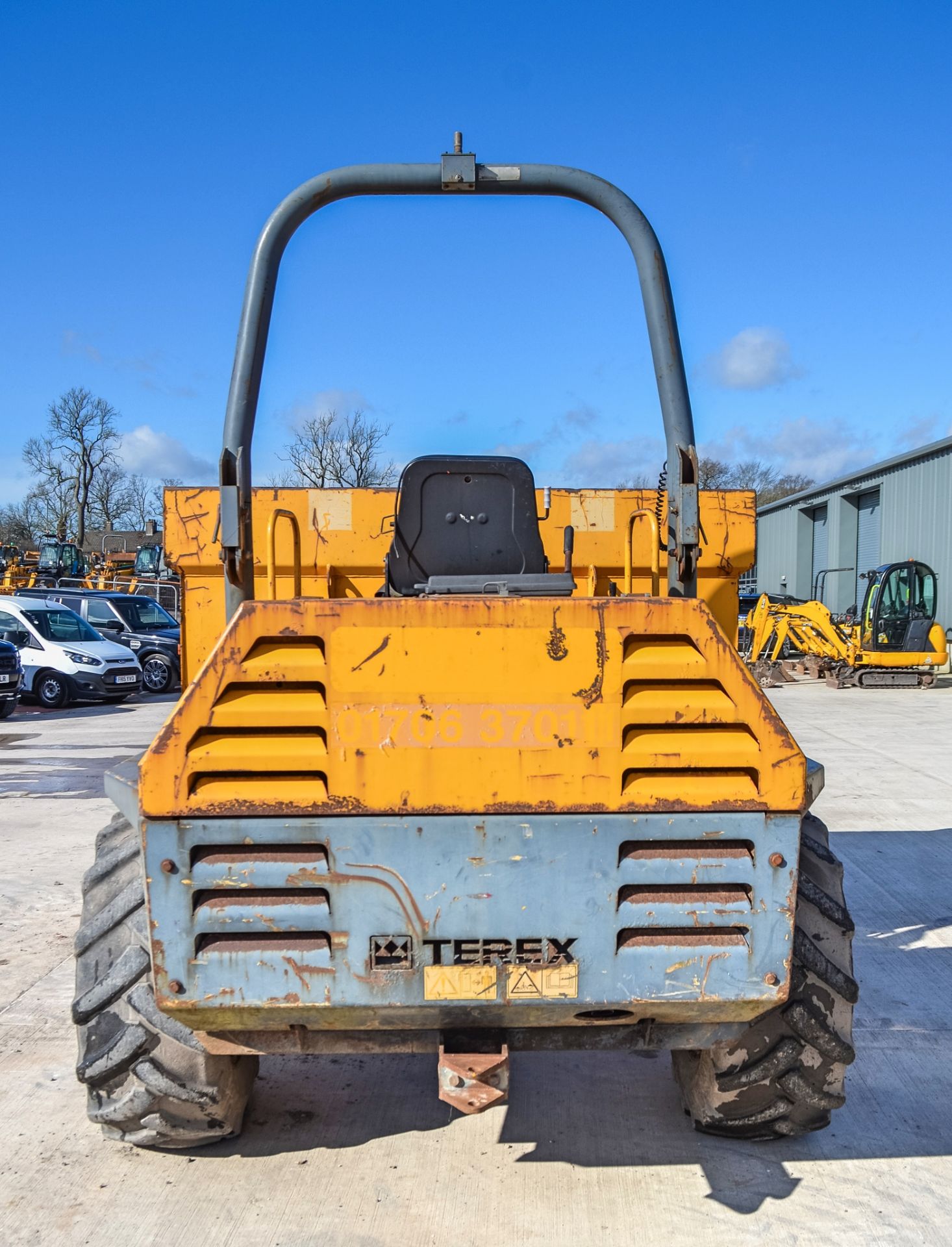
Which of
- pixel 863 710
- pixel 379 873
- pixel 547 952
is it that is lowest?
pixel 863 710

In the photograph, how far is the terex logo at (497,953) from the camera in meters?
2.59

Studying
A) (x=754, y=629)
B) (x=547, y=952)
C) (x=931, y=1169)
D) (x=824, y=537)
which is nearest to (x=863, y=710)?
(x=754, y=629)

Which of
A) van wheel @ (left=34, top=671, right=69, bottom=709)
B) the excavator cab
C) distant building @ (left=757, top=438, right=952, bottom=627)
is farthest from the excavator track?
van wheel @ (left=34, top=671, right=69, bottom=709)

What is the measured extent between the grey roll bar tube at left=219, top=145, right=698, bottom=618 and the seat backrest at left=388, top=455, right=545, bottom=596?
690mm

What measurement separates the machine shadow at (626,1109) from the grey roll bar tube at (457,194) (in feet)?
5.92

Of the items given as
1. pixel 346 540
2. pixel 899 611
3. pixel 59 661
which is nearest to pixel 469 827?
pixel 346 540

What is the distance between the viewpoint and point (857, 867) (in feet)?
22.4

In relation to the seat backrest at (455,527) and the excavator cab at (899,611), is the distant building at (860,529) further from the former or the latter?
the seat backrest at (455,527)

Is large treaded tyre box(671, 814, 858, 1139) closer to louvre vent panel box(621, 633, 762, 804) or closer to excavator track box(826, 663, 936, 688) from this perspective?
louvre vent panel box(621, 633, 762, 804)

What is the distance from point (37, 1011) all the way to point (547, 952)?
2.94 m

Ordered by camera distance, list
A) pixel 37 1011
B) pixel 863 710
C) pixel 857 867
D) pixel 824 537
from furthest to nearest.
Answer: pixel 824 537 < pixel 863 710 < pixel 857 867 < pixel 37 1011

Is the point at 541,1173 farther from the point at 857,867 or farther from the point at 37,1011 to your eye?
the point at 857,867

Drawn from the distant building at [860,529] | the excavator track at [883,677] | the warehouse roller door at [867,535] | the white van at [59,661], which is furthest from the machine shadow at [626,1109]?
the warehouse roller door at [867,535]

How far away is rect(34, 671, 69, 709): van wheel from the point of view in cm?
1692
